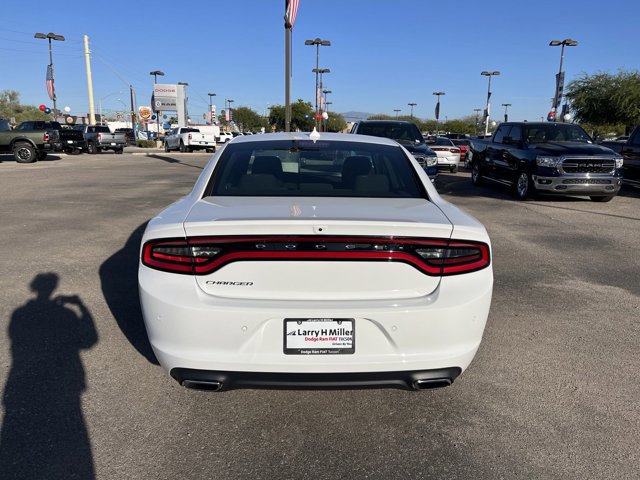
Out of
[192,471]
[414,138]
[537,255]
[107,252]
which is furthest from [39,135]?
[192,471]

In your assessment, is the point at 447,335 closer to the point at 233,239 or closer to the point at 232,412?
the point at 233,239

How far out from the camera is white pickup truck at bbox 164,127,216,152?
36906mm

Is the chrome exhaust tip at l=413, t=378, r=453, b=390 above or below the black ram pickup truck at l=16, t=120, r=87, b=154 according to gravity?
below

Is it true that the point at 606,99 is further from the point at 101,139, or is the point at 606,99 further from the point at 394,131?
the point at 101,139

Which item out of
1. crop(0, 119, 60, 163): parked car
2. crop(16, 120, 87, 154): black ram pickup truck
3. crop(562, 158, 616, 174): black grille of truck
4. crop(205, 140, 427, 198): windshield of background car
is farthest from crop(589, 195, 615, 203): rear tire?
crop(16, 120, 87, 154): black ram pickup truck

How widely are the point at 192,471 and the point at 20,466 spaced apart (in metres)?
0.84

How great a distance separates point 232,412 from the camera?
9.95 ft

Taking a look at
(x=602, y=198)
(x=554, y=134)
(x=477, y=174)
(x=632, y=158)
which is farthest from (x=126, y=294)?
(x=632, y=158)

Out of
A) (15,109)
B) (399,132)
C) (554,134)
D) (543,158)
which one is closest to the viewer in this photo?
(543,158)

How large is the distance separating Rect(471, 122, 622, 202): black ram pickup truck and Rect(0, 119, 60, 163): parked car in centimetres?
2052

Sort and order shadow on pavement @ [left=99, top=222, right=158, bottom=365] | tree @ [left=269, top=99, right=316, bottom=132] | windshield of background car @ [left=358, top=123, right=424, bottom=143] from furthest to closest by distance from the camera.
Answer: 1. tree @ [left=269, top=99, right=316, bottom=132]
2. windshield of background car @ [left=358, top=123, right=424, bottom=143]
3. shadow on pavement @ [left=99, top=222, right=158, bottom=365]

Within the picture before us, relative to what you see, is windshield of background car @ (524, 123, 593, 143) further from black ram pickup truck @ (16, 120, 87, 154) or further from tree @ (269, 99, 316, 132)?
tree @ (269, 99, 316, 132)

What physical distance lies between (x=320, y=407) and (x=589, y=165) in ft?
33.8

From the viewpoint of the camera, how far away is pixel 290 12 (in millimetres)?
15445
